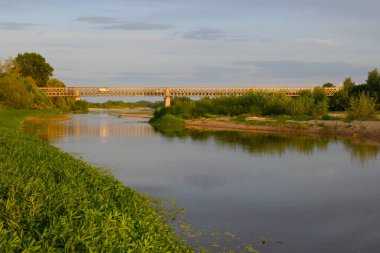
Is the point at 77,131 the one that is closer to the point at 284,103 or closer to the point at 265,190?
the point at 284,103

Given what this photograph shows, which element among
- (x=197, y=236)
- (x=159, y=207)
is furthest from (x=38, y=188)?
(x=159, y=207)

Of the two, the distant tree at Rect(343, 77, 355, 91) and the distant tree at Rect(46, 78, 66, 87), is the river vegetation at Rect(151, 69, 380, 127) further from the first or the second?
the distant tree at Rect(46, 78, 66, 87)

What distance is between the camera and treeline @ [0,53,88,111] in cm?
6544

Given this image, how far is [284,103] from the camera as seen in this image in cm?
5738

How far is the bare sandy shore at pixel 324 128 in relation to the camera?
39.0 metres

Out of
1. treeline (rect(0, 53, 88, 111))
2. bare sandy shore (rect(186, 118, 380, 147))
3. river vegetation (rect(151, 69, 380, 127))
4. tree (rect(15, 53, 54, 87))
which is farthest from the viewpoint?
tree (rect(15, 53, 54, 87))

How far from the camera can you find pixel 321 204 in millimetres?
13477

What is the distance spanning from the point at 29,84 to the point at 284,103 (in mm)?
49474

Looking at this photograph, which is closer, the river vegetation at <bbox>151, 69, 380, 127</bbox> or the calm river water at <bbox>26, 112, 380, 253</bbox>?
the calm river water at <bbox>26, 112, 380, 253</bbox>

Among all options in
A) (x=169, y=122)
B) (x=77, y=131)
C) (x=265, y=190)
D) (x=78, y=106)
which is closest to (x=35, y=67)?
(x=78, y=106)

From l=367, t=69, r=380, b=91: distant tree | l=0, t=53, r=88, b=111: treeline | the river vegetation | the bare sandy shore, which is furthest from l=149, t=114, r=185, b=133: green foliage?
l=367, t=69, r=380, b=91: distant tree

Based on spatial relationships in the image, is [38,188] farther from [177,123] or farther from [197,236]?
[177,123]

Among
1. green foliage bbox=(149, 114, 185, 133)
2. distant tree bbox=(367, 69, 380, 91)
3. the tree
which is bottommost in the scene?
green foliage bbox=(149, 114, 185, 133)

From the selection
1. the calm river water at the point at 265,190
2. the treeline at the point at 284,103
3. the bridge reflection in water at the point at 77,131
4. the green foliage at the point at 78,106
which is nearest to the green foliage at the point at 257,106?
the treeline at the point at 284,103
